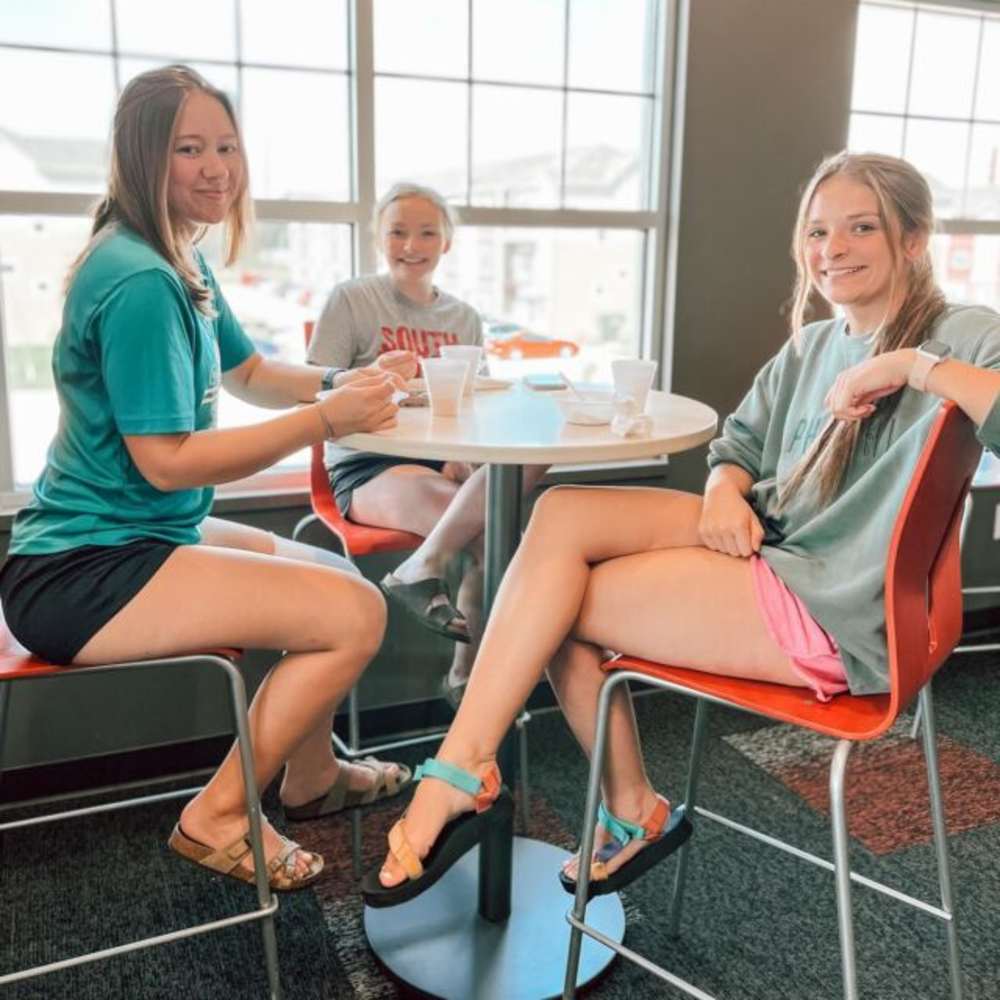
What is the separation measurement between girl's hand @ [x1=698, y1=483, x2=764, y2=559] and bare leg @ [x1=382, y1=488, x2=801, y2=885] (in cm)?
2

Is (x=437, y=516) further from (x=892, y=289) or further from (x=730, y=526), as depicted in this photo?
(x=892, y=289)

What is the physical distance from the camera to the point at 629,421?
5.18 feet

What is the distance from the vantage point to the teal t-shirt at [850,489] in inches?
53.8

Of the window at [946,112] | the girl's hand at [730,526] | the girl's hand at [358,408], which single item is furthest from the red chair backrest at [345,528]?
the window at [946,112]

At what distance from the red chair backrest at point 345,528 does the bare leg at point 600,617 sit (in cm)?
61

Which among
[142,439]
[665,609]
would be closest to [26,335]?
[142,439]

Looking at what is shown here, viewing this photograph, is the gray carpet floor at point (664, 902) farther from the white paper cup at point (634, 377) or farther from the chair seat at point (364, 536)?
the white paper cup at point (634, 377)

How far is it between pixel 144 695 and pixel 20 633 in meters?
1.03

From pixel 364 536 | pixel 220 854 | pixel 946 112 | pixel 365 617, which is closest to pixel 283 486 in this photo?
pixel 364 536

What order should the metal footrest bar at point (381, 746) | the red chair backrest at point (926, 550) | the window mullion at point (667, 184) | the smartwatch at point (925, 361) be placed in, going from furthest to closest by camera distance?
the window mullion at point (667, 184), the metal footrest bar at point (381, 746), the smartwatch at point (925, 361), the red chair backrest at point (926, 550)

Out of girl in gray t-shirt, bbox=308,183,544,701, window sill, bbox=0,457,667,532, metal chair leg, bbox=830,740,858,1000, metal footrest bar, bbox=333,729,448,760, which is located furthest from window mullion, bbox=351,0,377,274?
metal chair leg, bbox=830,740,858,1000

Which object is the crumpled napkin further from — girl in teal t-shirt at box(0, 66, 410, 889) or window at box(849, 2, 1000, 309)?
window at box(849, 2, 1000, 309)

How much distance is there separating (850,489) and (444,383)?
64 cm

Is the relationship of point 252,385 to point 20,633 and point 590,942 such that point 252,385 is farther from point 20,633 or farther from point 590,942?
point 590,942
